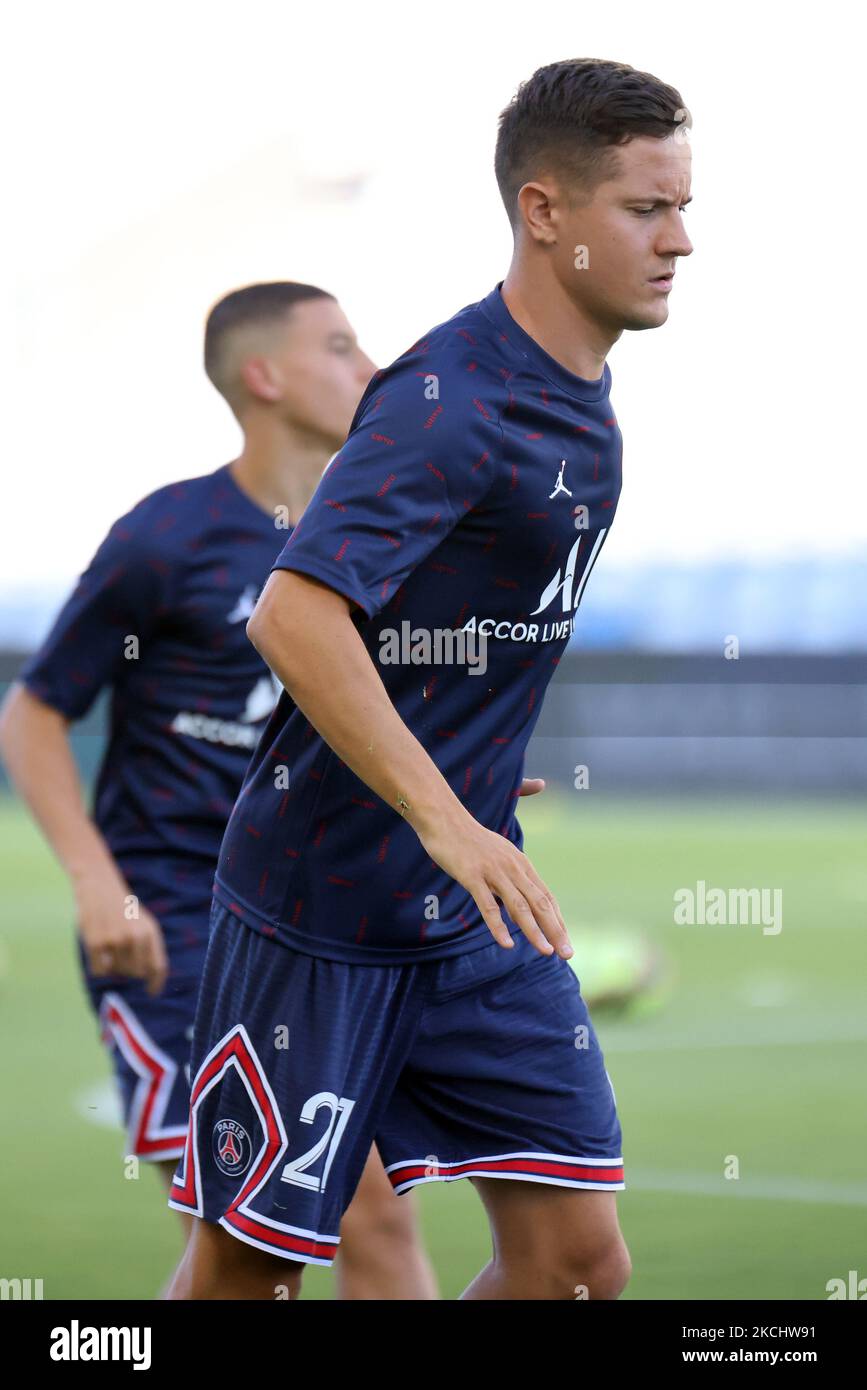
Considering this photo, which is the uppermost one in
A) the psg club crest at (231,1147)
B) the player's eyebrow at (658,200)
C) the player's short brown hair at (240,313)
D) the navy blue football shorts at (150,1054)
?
the player's short brown hair at (240,313)

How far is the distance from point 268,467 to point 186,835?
83 centimetres

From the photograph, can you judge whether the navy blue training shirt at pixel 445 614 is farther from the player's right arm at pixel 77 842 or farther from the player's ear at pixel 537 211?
the player's right arm at pixel 77 842

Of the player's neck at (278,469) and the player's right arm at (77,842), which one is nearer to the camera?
the player's right arm at (77,842)

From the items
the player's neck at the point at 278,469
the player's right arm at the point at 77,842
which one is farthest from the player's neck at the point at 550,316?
the player's right arm at the point at 77,842

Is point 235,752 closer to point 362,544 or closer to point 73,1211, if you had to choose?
point 362,544

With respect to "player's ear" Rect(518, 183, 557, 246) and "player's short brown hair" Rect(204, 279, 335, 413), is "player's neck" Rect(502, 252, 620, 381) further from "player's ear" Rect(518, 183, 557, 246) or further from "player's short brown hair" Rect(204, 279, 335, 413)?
"player's short brown hair" Rect(204, 279, 335, 413)

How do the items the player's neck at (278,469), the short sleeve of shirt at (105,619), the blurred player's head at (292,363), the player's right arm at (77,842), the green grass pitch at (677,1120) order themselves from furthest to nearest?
1. the green grass pitch at (677,1120)
2. the blurred player's head at (292,363)
3. the player's neck at (278,469)
4. the short sleeve of shirt at (105,619)
5. the player's right arm at (77,842)

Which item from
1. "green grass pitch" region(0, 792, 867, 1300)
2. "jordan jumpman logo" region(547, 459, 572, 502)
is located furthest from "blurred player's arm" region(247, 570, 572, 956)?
"green grass pitch" region(0, 792, 867, 1300)

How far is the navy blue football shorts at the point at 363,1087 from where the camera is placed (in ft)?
10.1

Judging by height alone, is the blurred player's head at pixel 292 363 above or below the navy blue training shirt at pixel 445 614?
above

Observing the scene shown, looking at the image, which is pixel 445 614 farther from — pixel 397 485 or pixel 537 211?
pixel 537 211

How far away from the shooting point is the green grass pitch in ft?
17.0

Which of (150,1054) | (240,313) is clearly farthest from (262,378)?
(150,1054)

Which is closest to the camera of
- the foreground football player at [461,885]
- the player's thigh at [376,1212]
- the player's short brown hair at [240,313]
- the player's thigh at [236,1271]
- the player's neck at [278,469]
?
the foreground football player at [461,885]
